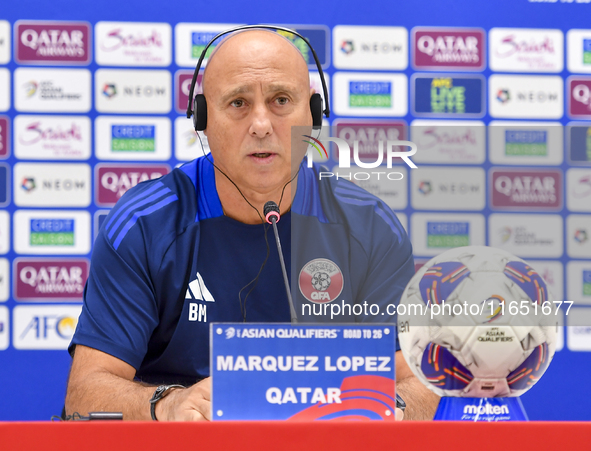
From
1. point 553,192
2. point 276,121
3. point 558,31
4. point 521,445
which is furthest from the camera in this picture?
point 558,31

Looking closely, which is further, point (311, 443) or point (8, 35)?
point (8, 35)

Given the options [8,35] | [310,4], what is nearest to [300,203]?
[310,4]

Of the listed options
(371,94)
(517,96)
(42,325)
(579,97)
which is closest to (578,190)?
(371,94)

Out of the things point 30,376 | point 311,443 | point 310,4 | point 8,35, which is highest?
point 310,4

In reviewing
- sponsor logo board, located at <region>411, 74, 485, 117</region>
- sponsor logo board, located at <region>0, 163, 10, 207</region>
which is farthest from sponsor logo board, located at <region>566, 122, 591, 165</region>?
sponsor logo board, located at <region>0, 163, 10, 207</region>

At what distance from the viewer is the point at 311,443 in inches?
18.6

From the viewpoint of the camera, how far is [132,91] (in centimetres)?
205

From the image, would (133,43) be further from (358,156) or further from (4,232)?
(358,156)

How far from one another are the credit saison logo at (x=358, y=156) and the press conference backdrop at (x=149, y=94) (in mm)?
1437

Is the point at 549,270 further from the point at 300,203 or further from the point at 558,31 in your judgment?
the point at 558,31

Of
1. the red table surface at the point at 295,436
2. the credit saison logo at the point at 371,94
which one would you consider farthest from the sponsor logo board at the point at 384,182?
the credit saison logo at the point at 371,94

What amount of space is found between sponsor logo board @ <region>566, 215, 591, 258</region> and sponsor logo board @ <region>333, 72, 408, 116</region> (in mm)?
1564

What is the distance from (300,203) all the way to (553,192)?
0.90ft

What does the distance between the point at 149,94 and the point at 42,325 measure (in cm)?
94
